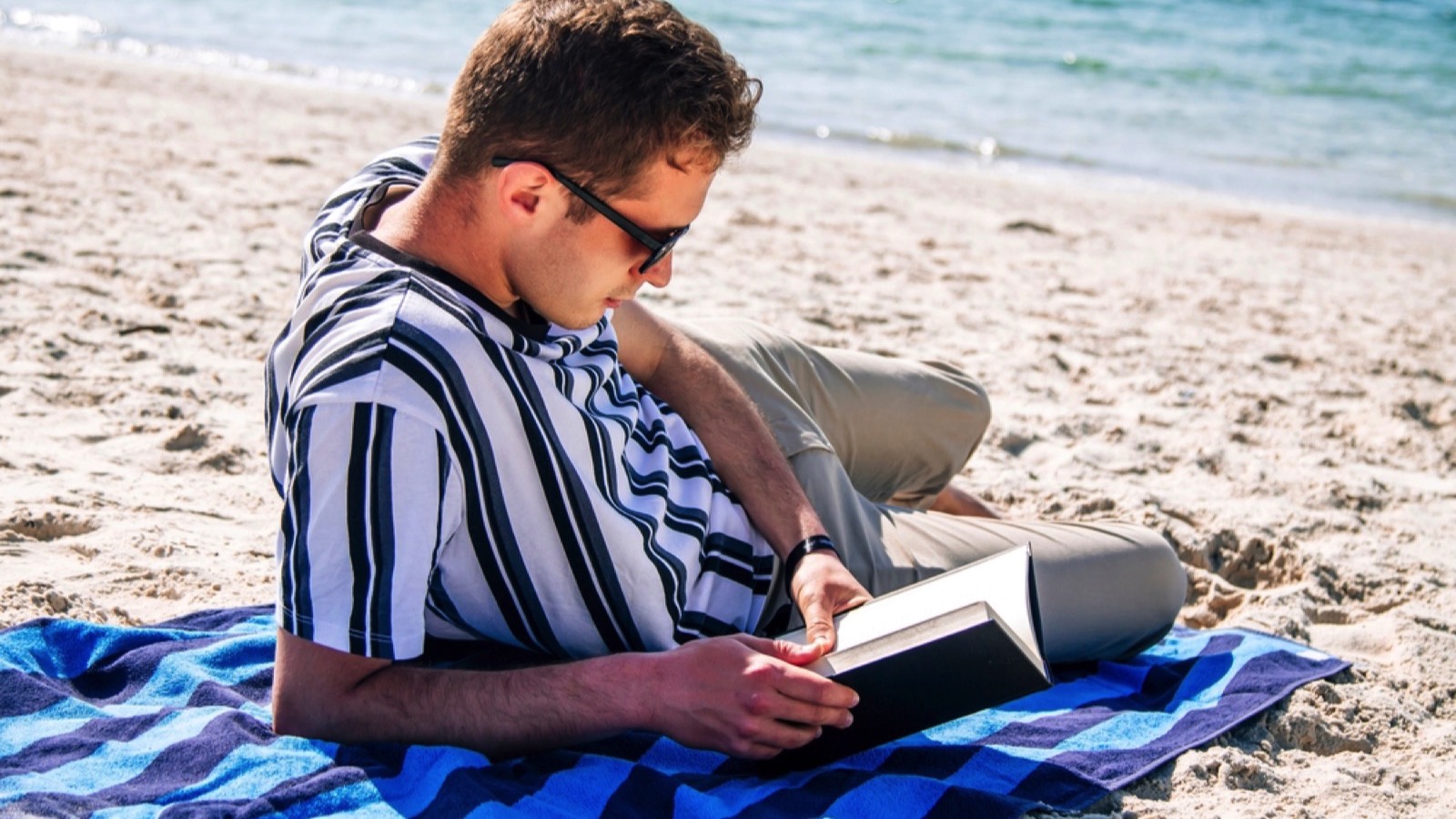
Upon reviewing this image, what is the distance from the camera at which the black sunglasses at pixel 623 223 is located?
77.3 inches

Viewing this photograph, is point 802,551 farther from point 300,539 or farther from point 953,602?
point 300,539

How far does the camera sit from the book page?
202 centimetres

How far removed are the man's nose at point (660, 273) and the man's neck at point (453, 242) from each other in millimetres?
209

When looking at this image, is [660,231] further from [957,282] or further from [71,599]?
[957,282]

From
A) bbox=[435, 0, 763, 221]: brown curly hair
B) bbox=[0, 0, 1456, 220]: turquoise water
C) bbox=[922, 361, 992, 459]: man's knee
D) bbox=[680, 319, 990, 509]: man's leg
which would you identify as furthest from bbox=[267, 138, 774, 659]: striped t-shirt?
bbox=[0, 0, 1456, 220]: turquoise water

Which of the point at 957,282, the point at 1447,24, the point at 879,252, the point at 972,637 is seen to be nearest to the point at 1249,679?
the point at 972,637

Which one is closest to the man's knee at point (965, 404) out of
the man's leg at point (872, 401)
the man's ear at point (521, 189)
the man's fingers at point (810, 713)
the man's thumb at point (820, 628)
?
the man's leg at point (872, 401)

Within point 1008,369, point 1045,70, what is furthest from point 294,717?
point 1045,70

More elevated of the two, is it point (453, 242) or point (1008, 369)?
point (453, 242)

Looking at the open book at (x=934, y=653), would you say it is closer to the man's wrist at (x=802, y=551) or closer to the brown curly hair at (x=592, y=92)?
the man's wrist at (x=802, y=551)

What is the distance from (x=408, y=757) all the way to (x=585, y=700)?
0.28 meters

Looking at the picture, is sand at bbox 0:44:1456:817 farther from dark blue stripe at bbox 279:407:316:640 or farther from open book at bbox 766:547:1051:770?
dark blue stripe at bbox 279:407:316:640

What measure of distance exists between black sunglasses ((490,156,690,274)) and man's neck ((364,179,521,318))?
106mm

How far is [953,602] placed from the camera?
80.9 inches
